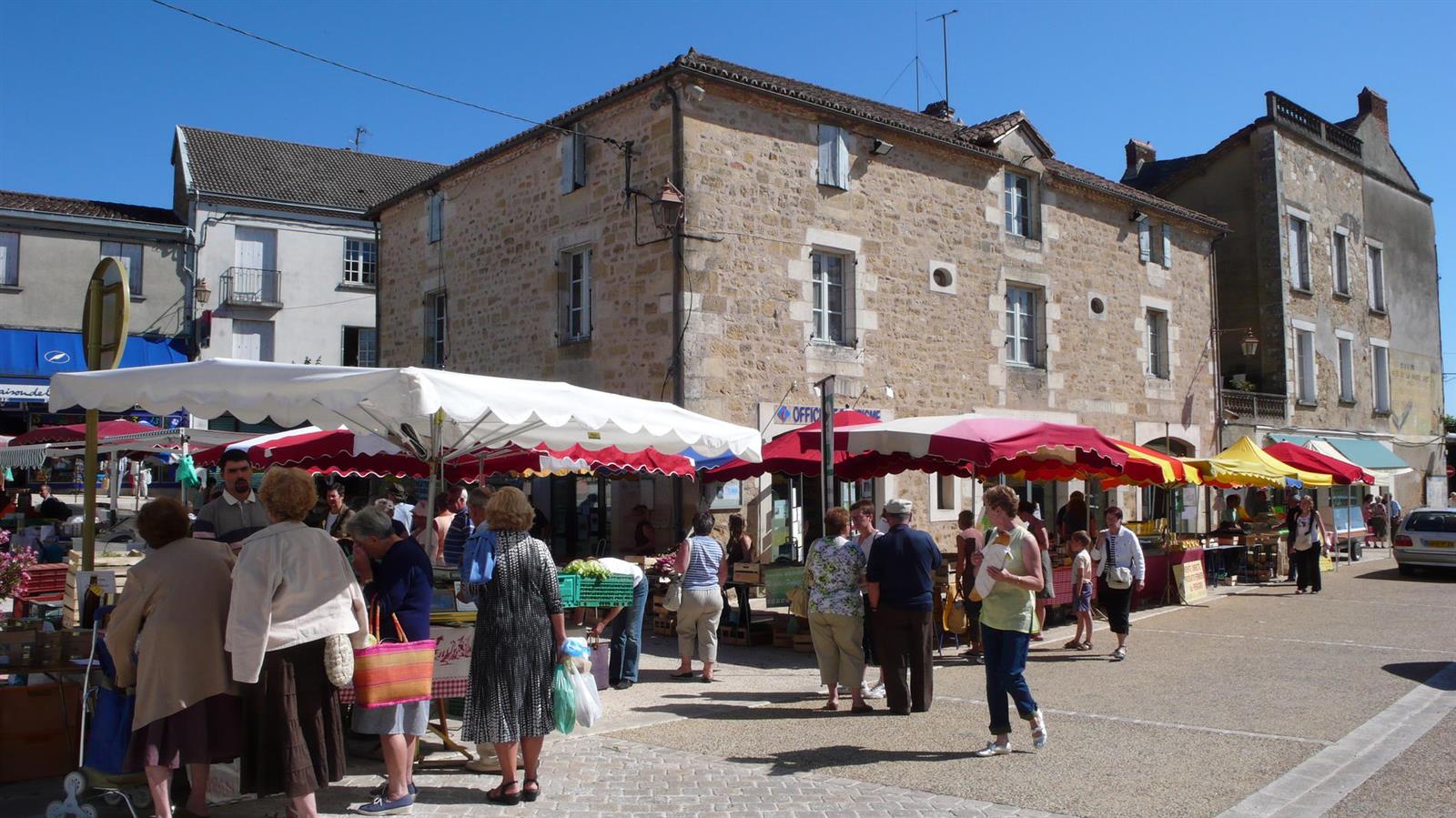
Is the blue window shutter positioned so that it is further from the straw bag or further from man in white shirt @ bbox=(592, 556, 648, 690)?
the straw bag

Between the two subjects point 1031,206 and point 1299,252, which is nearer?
point 1031,206

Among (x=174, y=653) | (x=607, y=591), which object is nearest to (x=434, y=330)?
(x=607, y=591)

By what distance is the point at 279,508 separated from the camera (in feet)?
14.7

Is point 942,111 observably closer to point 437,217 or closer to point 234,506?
point 437,217

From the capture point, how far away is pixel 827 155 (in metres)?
15.0

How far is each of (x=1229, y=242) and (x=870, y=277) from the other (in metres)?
14.8

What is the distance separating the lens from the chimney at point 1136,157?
30.3m

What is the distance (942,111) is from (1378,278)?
1680 centimetres

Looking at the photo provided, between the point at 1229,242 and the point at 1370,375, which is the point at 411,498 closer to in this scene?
the point at 1229,242

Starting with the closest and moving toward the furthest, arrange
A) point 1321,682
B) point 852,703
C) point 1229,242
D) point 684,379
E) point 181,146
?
point 852,703, point 1321,682, point 684,379, point 1229,242, point 181,146

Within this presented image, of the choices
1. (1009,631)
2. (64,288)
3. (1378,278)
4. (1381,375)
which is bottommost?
(1009,631)

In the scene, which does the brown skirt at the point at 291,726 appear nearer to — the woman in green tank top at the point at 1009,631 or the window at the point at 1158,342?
the woman in green tank top at the point at 1009,631

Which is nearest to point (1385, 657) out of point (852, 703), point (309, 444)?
point (852, 703)

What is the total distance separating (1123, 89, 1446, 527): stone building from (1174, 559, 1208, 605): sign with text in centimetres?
924
